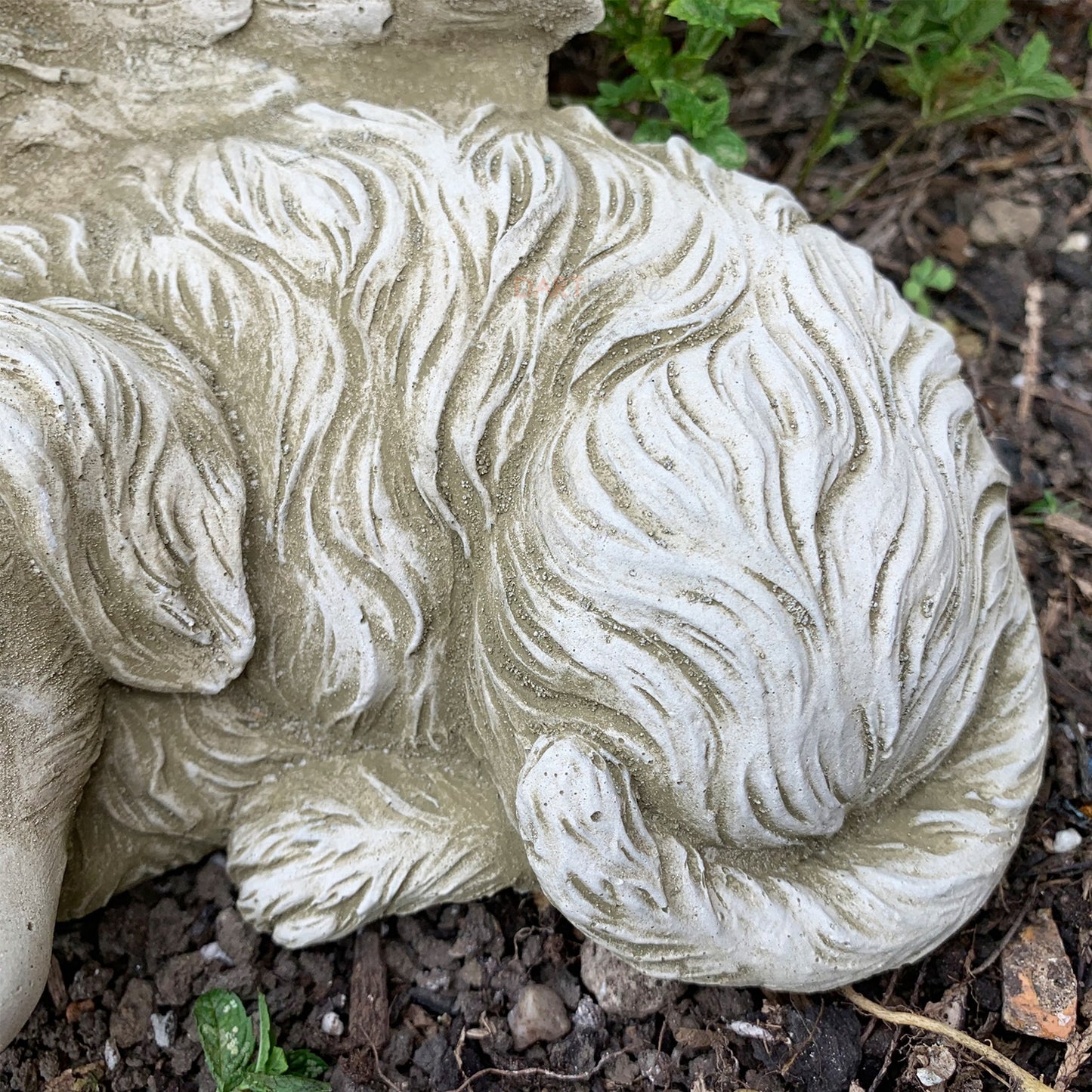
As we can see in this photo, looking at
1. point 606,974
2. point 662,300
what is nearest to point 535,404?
point 662,300

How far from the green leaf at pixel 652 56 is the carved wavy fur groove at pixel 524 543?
1.68ft

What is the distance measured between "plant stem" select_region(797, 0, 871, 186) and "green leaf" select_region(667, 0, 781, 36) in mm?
418

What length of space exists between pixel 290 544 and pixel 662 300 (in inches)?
27.8

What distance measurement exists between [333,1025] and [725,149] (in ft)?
6.29

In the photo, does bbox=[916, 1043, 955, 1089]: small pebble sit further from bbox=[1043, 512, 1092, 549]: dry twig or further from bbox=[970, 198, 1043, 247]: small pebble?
bbox=[970, 198, 1043, 247]: small pebble

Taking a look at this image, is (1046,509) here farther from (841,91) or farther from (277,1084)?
(277,1084)

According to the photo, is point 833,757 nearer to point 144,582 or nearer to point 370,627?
point 370,627

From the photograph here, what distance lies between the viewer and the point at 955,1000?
6.22 feet

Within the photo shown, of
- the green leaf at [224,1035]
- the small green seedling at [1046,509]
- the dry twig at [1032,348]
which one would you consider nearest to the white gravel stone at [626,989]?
the green leaf at [224,1035]

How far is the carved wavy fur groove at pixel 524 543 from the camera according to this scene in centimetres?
150

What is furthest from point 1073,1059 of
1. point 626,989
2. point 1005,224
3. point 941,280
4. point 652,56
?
point 652,56

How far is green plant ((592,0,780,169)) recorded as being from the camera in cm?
220

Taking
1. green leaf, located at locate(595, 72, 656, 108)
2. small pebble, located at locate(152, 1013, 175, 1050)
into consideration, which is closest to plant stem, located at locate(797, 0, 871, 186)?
green leaf, located at locate(595, 72, 656, 108)

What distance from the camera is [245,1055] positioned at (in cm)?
183
